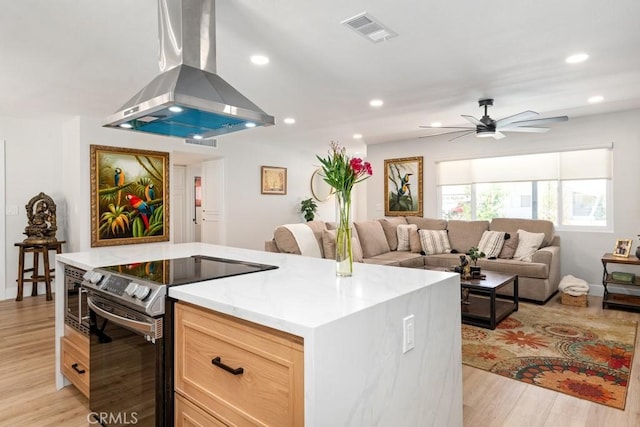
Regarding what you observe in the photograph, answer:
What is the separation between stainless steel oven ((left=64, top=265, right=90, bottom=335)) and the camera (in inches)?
→ 83.7

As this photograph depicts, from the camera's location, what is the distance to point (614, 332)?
3504mm

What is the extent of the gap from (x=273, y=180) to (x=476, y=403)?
5.86 metres

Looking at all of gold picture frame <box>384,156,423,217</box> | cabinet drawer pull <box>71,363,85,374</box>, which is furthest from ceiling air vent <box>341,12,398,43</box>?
gold picture frame <box>384,156,423,217</box>

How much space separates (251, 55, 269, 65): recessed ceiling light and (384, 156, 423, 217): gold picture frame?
4.32 metres

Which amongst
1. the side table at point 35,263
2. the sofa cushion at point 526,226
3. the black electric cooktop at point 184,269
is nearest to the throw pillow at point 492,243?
the sofa cushion at point 526,226

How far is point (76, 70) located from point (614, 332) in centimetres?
543

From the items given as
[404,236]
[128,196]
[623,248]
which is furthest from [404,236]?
[128,196]

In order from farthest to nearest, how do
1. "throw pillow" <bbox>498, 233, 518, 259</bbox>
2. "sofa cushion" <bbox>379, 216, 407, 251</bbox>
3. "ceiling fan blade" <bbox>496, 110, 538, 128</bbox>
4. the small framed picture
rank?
"sofa cushion" <bbox>379, 216, 407, 251</bbox> < "throw pillow" <bbox>498, 233, 518, 259</bbox> < the small framed picture < "ceiling fan blade" <bbox>496, 110, 538, 128</bbox>

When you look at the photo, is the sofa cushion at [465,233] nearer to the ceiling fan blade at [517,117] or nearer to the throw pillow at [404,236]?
the throw pillow at [404,236]

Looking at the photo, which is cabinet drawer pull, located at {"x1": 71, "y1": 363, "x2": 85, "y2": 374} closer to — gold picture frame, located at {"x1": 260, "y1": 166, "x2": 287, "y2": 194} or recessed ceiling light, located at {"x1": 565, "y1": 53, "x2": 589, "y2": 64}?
recessed ceiling light, located at {"x1": 565, "y1": 53, "x2": 589, "y2": 64}

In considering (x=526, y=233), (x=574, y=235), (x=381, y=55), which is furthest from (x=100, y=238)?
(x=574, y=235)

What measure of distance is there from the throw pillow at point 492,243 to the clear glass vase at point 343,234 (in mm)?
4210

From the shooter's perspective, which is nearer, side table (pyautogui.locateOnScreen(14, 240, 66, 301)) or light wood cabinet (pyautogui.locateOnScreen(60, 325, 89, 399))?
light wood cabinet (pyautogui.locateOnScreen(60, 325, 89, 399))

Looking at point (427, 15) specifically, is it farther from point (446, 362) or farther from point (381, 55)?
point (446, 362)
